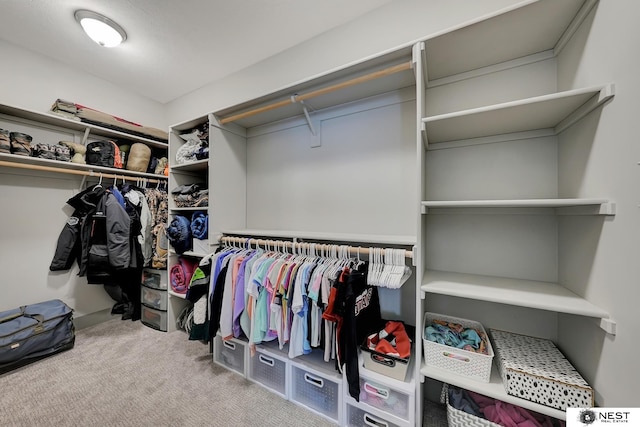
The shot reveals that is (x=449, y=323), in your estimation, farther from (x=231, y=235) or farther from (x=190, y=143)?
(x=190, y=143)

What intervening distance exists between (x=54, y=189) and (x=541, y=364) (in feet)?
13.2

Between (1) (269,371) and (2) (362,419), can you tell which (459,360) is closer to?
(2) (362,419)

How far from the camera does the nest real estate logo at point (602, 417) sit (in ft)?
2.46

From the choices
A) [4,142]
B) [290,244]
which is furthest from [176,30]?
[290,244]

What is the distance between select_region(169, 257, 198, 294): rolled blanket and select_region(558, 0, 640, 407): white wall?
2.88m

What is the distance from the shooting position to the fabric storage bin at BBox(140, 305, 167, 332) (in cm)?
243

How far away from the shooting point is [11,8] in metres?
1.71

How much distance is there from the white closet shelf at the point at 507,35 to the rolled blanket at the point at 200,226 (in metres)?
2.09

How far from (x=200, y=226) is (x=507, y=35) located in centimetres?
247

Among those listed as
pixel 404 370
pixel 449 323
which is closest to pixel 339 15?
pixel 449 323

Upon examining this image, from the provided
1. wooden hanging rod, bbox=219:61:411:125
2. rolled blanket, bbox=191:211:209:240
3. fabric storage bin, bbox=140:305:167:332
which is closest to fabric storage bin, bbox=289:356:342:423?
rolled blanket, bbox=191:211:209:240

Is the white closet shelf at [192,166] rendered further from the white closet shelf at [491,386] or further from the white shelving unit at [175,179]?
the white closet shelf at [491,386]

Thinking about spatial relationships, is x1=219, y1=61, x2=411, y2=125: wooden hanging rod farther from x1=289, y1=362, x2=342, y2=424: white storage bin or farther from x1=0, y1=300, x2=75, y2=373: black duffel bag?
x1=0, y1=300, x2=75, y2=373: black duffel bag

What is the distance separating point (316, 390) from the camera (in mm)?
1480
